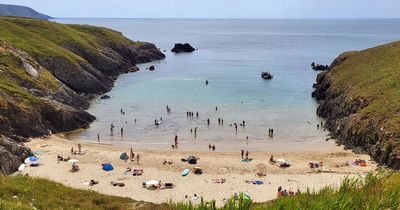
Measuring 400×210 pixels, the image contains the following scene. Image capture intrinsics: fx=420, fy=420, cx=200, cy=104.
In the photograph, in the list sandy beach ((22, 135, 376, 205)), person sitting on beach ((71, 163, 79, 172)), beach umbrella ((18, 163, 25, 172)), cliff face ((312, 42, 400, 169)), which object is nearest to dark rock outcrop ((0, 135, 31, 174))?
beach umbrella ((18, 163, 25, 172))

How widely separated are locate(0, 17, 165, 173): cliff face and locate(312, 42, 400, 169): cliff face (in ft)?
139

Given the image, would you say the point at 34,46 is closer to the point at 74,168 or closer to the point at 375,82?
the point at 74,168

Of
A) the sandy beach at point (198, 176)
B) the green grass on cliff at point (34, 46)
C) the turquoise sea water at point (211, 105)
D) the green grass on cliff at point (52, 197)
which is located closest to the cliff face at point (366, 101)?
the sandy beach at point (198, 176)

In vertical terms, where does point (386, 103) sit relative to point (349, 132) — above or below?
above

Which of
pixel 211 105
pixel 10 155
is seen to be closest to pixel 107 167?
pixel 10 155

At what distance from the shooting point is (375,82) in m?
70.1

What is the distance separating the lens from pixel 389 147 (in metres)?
48.5

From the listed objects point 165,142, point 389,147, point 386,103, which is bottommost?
point 165,142

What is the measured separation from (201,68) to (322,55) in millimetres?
66208

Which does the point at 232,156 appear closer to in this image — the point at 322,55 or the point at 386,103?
the point at 386,103

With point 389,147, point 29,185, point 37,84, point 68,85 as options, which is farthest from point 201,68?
point 29,185

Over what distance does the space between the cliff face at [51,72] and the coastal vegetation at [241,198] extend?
1006 inches

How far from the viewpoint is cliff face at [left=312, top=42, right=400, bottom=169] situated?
50.9 meters

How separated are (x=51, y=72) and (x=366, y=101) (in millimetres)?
66024
